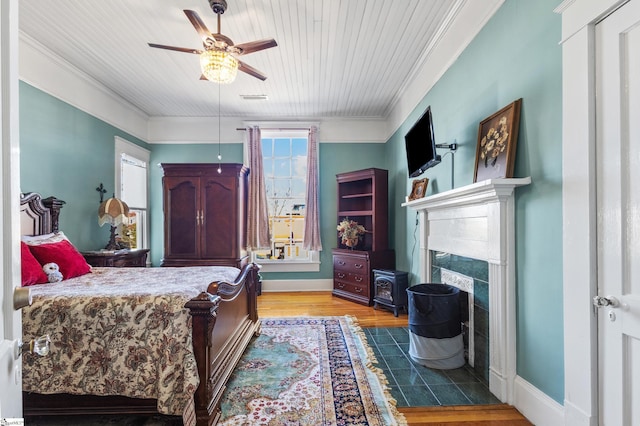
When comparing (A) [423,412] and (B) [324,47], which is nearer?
(A) [423,412]

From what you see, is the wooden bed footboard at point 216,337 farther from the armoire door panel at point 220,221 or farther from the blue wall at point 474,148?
the blue wall at point 474,148

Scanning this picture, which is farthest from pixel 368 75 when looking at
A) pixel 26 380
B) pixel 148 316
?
pixel 26 380

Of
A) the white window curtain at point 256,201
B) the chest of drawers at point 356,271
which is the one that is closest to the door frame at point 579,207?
the chest of drawers at point 356,271

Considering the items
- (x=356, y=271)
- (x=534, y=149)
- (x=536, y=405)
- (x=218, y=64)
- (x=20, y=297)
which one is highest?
(x=218, y=64)

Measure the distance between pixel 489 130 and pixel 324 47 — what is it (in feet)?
6.15

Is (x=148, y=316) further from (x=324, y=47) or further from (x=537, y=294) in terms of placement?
(x=324, y=47)

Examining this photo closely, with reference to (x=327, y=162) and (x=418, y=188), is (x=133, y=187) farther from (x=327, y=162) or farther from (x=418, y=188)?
(x=418, y=188)

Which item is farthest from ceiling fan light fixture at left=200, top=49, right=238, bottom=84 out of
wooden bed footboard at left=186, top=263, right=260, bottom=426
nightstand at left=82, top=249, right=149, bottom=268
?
nightstand at left=82, top=249, right=149, bottom=268

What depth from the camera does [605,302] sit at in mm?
1400

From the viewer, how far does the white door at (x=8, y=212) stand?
0.73 meters

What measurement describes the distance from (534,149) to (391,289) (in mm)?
2657

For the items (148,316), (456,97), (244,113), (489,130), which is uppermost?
(244,113)

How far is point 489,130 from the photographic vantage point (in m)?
2.23

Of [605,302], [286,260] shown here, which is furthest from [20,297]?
[286,260]
